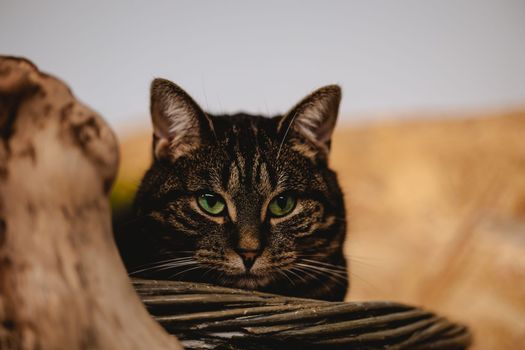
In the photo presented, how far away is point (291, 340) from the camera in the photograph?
0.71 metres

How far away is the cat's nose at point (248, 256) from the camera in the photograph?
920 millimetres

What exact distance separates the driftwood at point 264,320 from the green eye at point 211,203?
0.28 metres

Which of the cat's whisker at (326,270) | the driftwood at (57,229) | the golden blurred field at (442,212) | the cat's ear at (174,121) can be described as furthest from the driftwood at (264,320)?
the golden blurred field at (442,212)

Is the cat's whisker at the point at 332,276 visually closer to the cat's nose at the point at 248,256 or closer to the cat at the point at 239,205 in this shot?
the cat at the point at 239,205

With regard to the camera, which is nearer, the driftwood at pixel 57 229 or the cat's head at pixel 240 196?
the driftwood at pixel 57 229

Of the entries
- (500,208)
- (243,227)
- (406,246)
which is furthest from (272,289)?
(500,208)

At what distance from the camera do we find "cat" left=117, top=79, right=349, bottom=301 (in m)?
0.95

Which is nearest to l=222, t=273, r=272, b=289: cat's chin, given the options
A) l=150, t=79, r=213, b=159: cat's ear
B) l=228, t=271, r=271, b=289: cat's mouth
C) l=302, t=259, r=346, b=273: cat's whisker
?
l=228, t=271, r=271, b=289: cat's mouth

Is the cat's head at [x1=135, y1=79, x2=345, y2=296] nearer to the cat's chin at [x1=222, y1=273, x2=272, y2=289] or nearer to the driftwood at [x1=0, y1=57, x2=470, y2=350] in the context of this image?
the cat's chin at [x1=222, y1=273, x2=272, y2=289]

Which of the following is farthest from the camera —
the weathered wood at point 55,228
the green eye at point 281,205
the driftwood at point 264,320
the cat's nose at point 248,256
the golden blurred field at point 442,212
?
the golden blurred field at point 442,212

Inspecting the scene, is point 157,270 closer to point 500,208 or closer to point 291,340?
point 291,340

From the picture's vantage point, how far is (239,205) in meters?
0.97

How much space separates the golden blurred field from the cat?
34.0 inches

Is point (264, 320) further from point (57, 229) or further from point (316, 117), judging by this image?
point (316, 117)
